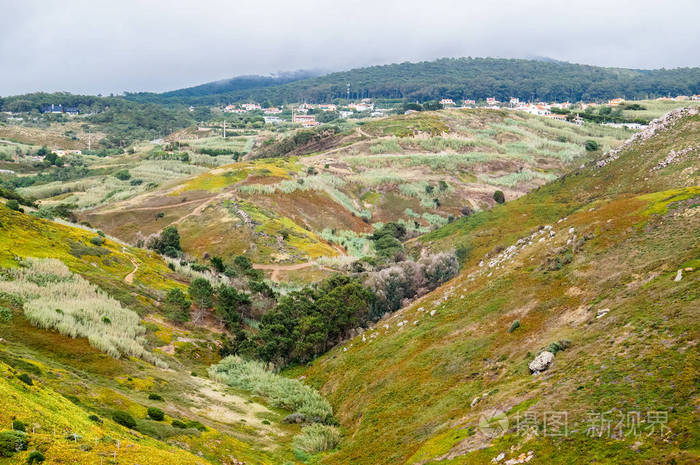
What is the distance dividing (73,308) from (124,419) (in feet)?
47.2

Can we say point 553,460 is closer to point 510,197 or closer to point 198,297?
point 198,297

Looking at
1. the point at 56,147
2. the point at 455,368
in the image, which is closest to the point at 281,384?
the point at 455,368

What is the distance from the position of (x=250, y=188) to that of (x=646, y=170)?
5856cm

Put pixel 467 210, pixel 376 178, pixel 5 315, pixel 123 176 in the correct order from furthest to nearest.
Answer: pixel 123 176 < pixel 376 178 < pixel 467 210 < pixel 5 315

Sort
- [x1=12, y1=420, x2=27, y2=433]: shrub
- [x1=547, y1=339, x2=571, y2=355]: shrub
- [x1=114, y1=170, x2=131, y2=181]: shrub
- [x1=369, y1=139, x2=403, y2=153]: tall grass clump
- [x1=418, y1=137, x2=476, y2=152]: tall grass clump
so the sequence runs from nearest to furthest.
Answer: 1. [x1=12, y1=420, x2=27, y2=433]: shrub
2. [x1=547, y1=339, x2=571, y2=355]: shrub
3. [x1=114, y1=170, x2=131, y2=181]: shrub
4. [x1=369, y1=139, x2=403, y2=153]: tall grass clump
5. [x1=418, y1=137, x2=476, y2=152]: tall grass clump

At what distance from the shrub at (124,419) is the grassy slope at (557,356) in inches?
342

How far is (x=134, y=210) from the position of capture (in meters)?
79.6

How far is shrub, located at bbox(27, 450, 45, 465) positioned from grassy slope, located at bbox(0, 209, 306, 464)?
0.22 metres

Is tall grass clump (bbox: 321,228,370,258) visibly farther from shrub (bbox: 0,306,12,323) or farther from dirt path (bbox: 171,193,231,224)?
shrub (bbox: 0,306,12,323)

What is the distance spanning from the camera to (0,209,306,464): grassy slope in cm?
1534

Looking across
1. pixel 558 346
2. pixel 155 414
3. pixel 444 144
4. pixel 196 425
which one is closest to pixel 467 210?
pixel 444 144

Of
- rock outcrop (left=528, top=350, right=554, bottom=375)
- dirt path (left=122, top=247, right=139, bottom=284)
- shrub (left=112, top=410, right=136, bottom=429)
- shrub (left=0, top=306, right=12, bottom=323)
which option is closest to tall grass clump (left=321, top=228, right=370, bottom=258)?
dirt path (left=122, top=247, right=139, bottom=284)

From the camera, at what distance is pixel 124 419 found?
19.1 m

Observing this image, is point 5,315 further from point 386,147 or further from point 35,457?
point 386,147
